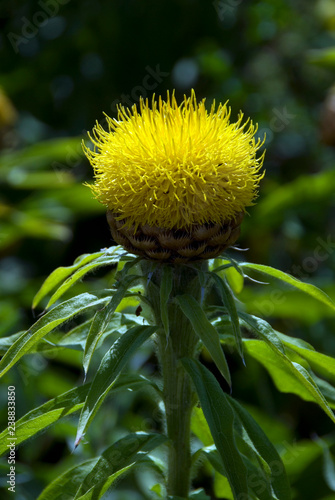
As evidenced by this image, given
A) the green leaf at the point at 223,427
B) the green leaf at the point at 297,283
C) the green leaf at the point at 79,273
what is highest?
the green leaf at the point at 79,273

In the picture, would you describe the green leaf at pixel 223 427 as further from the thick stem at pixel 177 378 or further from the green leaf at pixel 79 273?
the green leaf at pixel 79 273

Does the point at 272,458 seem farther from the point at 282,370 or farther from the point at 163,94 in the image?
the point at 163,94

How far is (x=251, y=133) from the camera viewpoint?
3.96 feet

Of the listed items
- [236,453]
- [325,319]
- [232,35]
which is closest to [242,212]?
[236,453]

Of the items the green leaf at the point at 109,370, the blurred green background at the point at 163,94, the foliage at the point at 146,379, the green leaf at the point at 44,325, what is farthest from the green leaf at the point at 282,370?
the blurred green background at the point at 163,94

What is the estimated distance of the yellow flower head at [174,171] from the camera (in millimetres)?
1117

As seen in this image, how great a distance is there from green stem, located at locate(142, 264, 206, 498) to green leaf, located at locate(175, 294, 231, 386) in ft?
0.29

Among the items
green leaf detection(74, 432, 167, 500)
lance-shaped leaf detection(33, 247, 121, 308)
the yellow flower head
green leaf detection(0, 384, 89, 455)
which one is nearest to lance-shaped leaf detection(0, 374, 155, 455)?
green leaf detection(0, 384, 89, 455)

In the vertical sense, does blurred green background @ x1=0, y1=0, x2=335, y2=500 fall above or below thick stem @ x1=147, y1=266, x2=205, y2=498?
above

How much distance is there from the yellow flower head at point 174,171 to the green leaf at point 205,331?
152 mm

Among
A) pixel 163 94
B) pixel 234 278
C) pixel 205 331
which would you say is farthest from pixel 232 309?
pixel 163 94

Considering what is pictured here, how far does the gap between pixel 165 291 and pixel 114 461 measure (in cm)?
33

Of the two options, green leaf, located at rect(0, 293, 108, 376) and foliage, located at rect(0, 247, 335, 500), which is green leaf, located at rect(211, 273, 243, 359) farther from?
green leaf, located at rect(0, 293, 108, 376)

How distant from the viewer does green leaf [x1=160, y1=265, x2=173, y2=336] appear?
108 cm
